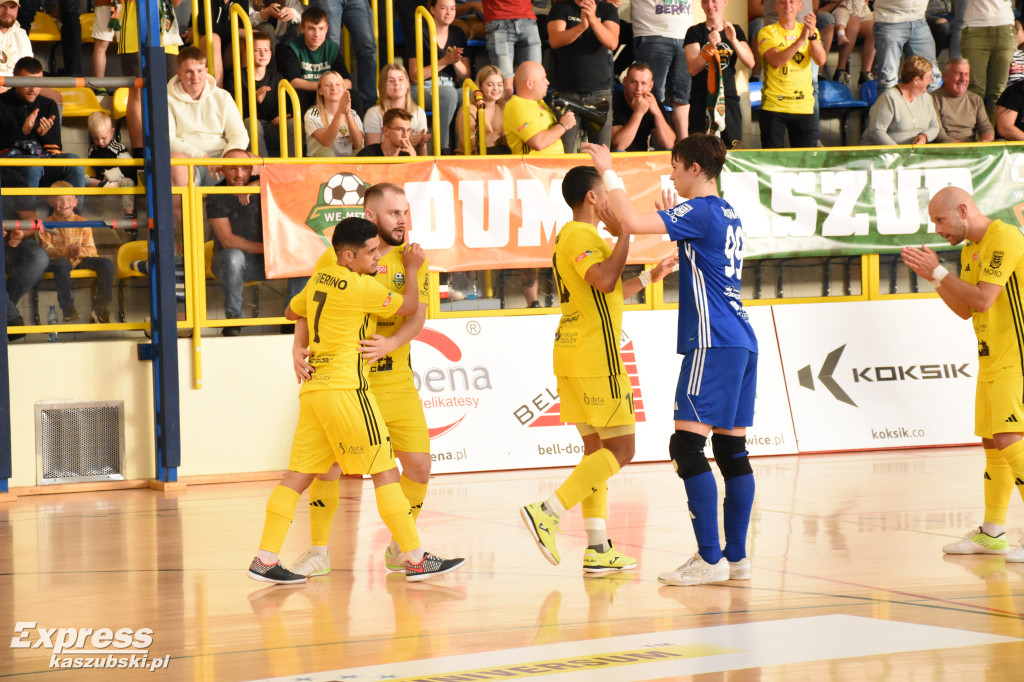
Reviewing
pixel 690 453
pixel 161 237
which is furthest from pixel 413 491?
pixel 161 237

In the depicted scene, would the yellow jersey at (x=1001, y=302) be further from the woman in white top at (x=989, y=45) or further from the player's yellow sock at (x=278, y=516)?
the woman in white top at (x=989, y=45)

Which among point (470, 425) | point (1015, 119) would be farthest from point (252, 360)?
point (1015, 119)

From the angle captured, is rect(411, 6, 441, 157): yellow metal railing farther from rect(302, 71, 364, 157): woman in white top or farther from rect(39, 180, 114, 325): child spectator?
rect(39, 180, 114, 325): child spectator

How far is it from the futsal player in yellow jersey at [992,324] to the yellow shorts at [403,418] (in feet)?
9.15

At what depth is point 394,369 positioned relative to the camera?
21.0ft

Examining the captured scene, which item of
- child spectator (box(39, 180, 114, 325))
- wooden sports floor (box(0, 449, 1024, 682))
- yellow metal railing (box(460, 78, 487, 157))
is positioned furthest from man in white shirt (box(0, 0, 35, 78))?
wooden sports floor (box(0, 449, 1024, 682))

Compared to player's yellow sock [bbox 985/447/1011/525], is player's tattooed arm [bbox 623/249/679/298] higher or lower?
higher

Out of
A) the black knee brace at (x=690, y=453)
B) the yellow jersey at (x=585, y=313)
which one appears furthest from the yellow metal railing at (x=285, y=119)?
the black knee brace at (x=690, y=453)

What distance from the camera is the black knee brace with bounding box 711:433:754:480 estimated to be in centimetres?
582

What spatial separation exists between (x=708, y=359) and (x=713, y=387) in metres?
0.14

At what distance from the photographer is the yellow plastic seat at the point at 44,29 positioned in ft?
38.9

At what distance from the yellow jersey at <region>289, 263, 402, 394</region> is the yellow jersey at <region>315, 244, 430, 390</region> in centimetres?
32

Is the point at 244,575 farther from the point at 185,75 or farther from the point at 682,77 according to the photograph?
the point at 682,77

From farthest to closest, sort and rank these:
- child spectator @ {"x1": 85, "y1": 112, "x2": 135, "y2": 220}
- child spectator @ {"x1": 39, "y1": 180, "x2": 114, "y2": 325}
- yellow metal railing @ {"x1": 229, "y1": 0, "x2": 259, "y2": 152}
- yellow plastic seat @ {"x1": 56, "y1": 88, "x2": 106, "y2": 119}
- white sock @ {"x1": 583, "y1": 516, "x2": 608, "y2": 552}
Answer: yellow plastic seat @ {"x1": 56, "y1": 88, "x2": 106, "y2": 119}, yellow metal railing @ {"x1": 229, "y1": 0, "x2": 259, "y2": 152}, child spectator @ {"x1": 85, "y1": 112, "x2": 135, "y2": 220}, child spectator @ {"x1": 39, "y1": 180, "x2": 114, "y2": 325}, white sock @ {"x1": 583, "y1": 516, "x2": 608, "y2": 552}
